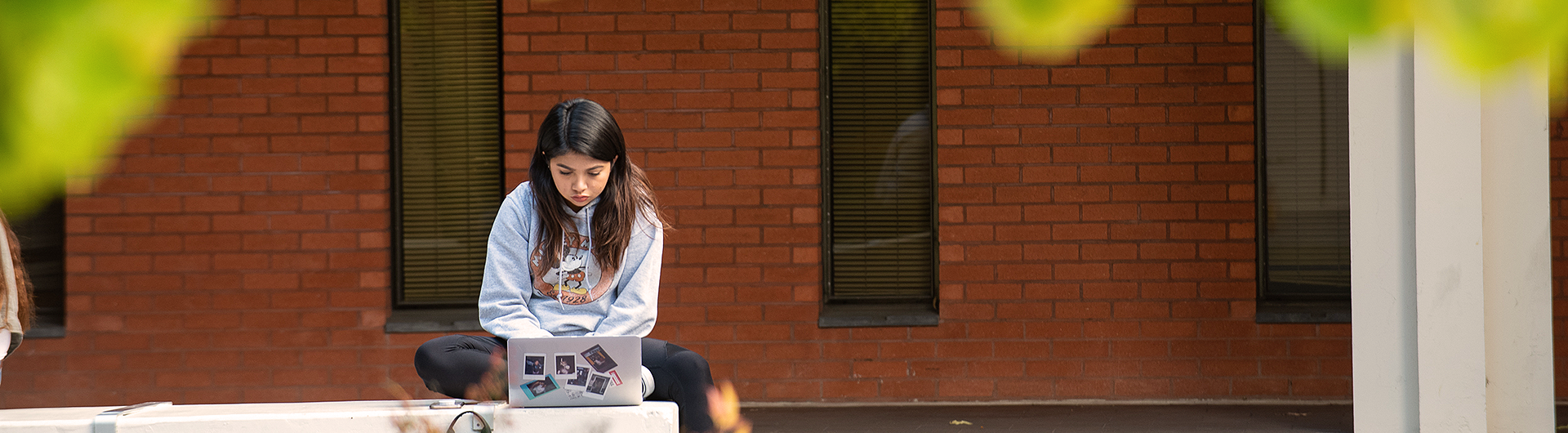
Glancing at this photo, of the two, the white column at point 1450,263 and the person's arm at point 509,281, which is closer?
the person's arm at point 509,281

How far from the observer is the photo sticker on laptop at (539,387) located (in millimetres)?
2736

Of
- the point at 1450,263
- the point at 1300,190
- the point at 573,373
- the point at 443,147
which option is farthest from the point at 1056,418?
the point at 443,147

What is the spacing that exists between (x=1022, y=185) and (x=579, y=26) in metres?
2.23

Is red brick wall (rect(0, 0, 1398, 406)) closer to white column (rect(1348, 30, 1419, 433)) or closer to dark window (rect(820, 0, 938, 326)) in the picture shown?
dark window (rect(820, 0, 938, 326))

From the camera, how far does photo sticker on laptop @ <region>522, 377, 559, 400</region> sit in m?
2.74

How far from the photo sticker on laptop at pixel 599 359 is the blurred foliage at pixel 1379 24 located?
2316mm

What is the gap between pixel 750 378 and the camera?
5.48 meters

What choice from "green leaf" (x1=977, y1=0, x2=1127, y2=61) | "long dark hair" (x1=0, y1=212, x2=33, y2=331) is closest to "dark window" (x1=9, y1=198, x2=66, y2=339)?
"long dark hair" (x1=0, y1=212, x2=33, y2=331)

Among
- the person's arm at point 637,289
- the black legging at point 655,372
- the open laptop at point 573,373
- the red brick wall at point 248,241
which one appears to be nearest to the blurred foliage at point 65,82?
the open laptop at point 573,373

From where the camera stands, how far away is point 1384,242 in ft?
11.8

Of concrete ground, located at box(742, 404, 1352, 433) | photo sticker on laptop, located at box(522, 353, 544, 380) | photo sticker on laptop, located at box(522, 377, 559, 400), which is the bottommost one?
concrete ground, located at box(742, 404, 1352, 433)

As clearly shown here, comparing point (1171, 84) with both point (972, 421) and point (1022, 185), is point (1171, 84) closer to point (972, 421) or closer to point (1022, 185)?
point (1022, 185)

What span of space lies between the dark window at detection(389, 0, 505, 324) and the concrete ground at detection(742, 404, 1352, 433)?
1641mm

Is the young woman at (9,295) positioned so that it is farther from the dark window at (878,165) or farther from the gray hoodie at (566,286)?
the dark window at (878,165)
